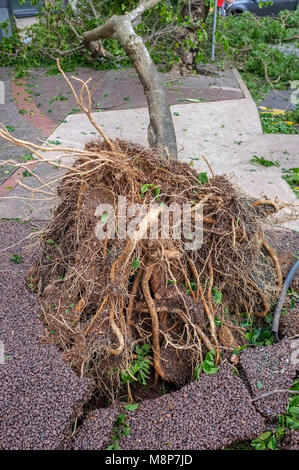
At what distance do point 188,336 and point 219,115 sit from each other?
Answer: 555cm

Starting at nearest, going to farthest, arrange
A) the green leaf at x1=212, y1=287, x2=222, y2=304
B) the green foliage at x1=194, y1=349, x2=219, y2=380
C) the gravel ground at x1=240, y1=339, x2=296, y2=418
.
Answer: the gravel ground at x1=240, y1=339, x2=296, y2=418 < the green foliage at x1=194, y1=349, x2=219, y2=380 < the green leaf at x1=212, y1=287, x2=222, y2=304

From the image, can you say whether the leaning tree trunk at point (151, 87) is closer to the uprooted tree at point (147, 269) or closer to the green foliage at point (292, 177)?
the uprooted tree at point (147, 269)

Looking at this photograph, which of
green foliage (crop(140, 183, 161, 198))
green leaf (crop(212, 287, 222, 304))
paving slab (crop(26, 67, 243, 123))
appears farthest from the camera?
paving slab (crop(26, 67, 243, 123))

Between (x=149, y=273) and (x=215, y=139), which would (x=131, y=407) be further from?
(x=215, y=139)

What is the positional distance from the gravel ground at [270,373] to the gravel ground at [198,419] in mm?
90

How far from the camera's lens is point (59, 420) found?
2326mm

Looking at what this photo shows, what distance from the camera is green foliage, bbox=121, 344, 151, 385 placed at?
277 centimetres

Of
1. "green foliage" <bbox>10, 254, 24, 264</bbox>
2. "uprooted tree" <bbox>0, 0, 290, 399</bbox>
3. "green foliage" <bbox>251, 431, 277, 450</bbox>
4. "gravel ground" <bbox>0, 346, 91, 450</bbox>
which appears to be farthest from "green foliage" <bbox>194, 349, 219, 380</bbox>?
"green foliage" <bbox>10, 254, 24, 264</bbox>

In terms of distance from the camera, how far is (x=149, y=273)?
277 cm

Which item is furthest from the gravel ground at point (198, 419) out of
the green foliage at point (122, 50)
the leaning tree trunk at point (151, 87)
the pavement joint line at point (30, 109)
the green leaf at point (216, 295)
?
the green foliage at point (122, 50)

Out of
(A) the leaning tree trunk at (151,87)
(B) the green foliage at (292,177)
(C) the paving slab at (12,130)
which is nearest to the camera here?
(A) the leaning tree trunk at (151,87)

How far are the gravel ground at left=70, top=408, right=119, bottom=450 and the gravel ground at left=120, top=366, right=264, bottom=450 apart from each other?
0.32 feet

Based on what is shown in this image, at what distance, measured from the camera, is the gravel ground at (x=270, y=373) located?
252 centimetres

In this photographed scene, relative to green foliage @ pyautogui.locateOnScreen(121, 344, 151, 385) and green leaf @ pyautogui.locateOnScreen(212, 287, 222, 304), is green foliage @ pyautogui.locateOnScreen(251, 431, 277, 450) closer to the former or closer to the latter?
green foliage @ pyautogui.locateOnScreen(121, 344, 151, 385)
